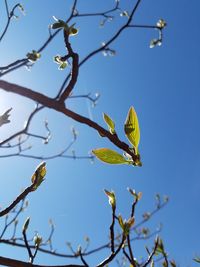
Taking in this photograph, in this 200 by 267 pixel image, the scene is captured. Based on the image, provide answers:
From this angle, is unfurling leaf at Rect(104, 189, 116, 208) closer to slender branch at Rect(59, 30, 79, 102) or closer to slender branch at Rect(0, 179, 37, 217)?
slender branch at Rect(0, 179, 37, 217)

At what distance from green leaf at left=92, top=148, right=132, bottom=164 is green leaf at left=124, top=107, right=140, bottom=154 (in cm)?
9

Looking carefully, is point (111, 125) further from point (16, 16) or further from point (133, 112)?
point (16, 16)

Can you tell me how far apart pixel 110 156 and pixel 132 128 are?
0.49 feet

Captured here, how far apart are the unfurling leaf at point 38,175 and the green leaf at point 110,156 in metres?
0.19

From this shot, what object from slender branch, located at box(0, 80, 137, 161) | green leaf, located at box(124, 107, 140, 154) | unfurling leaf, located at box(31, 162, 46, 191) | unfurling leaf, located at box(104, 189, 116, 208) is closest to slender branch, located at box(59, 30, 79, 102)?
slender branch, located at box(0, 80, 137, 161)

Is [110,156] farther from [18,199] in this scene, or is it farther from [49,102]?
[49,102]

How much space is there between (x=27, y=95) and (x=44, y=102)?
3 centimetres

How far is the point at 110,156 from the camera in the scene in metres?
1.07

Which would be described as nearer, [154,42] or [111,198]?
[111,198]

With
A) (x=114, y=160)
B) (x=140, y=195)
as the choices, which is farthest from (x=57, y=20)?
(x=140, y=195)

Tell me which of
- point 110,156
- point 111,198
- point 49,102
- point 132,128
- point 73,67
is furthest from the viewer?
point 111,198

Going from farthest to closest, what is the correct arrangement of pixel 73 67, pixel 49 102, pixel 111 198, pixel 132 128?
pixel 111 198 → pixel 132 128 → pixel 73 67 → pixel 49 102

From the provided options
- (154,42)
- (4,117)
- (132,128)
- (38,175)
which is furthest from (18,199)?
(154,42)

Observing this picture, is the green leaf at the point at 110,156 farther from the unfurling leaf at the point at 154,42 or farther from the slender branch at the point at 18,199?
the unfurling leaf at the point at 154,42
